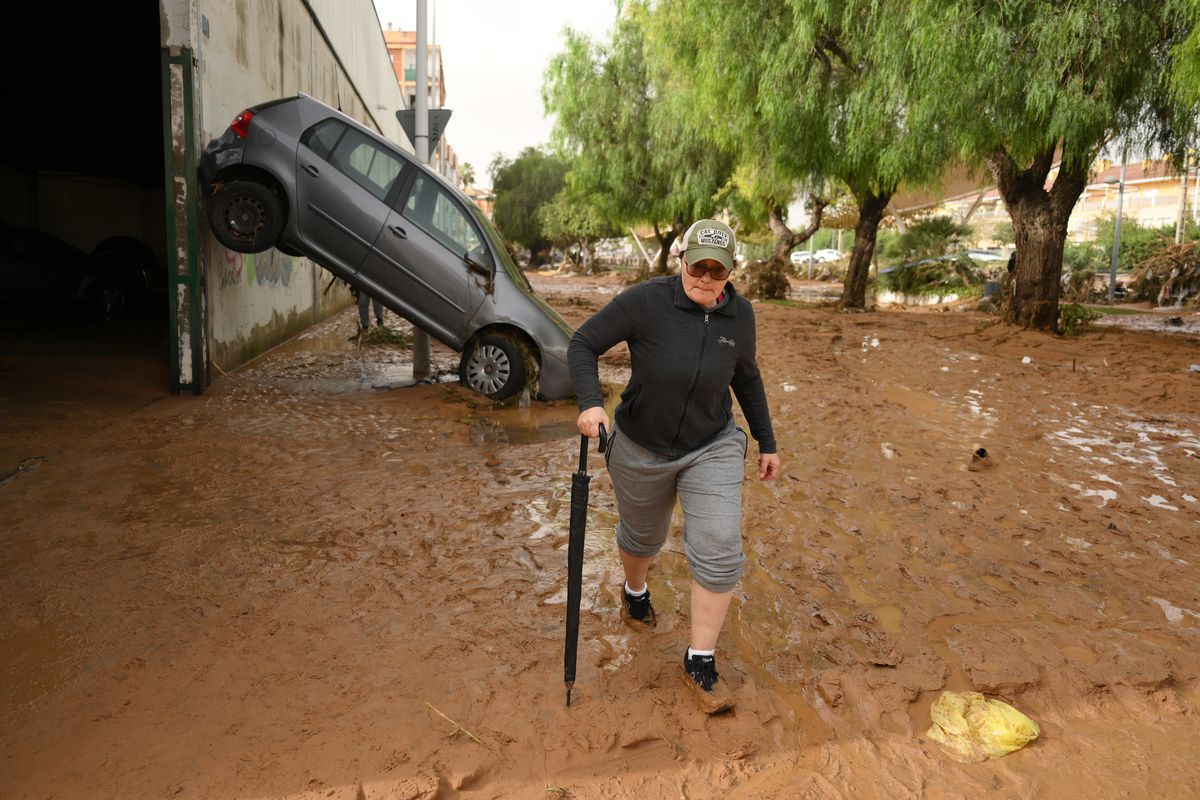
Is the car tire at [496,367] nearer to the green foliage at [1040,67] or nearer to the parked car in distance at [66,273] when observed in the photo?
the parked car in distance at [66,273]

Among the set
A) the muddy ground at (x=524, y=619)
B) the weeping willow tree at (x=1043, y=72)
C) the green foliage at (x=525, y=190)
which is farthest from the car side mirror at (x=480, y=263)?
the green foliage at (x=525, y=190)

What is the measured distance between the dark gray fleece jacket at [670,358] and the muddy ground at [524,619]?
1.03 m

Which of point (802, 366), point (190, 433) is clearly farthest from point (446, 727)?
point (802, 366)

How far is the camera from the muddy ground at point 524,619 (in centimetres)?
278

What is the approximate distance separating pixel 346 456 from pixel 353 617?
2.79m

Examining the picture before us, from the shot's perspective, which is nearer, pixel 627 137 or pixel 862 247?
pixel 862 247

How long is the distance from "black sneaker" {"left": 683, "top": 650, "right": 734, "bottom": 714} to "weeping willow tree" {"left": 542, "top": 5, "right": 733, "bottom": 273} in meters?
25.3

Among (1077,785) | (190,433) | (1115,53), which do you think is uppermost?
(1115,53)

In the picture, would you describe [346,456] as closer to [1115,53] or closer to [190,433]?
[190,433]

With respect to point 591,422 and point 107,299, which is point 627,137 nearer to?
point 107,299

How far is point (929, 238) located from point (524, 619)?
127ft

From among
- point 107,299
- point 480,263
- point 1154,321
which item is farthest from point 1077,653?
point 1154,321

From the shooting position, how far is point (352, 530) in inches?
189

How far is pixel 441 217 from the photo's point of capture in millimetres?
8305
